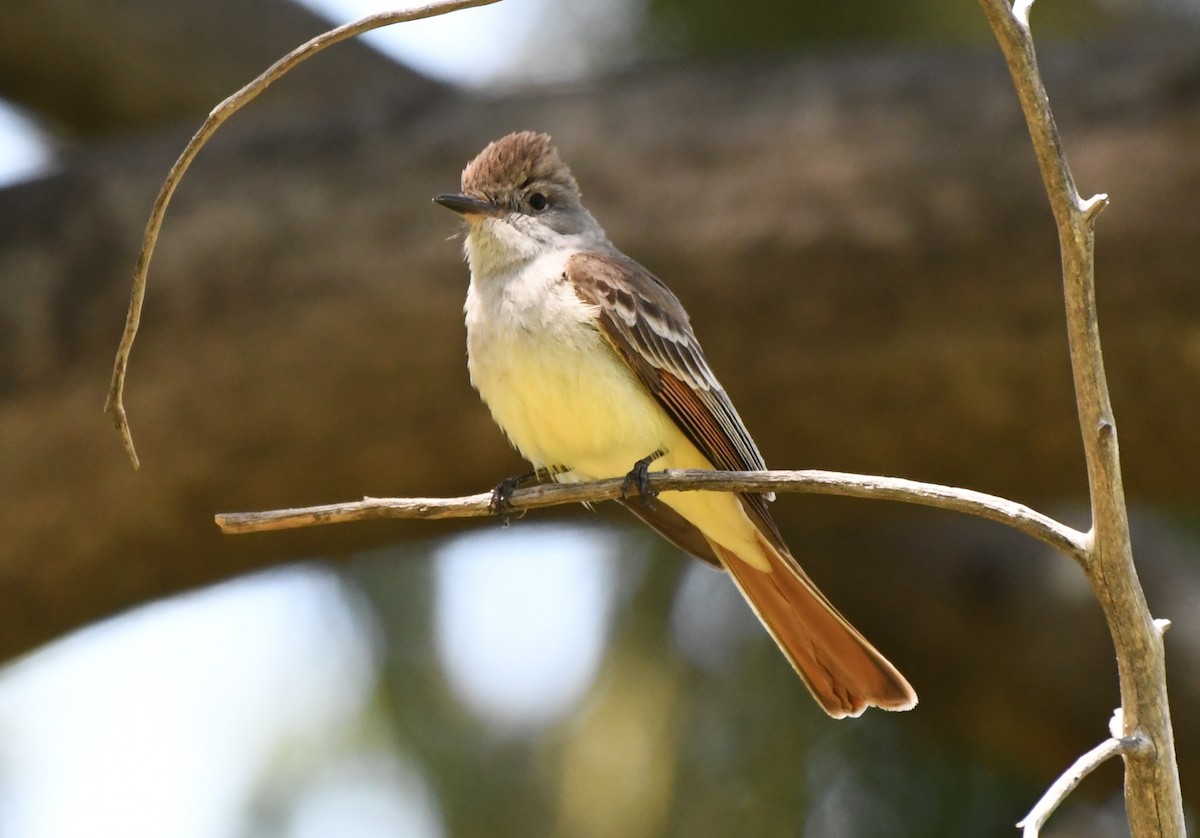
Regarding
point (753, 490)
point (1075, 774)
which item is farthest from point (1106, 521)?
point (753, 490)

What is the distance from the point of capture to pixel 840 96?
14.3 feet

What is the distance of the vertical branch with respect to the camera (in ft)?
4.64

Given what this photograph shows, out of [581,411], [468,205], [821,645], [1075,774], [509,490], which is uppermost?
[468,205]

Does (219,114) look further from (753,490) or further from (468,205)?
(468,205)

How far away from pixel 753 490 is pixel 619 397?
1.09m

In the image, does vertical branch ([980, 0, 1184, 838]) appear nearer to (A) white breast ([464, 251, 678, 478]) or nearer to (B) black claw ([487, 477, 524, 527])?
(B) black claw ([487, 477, 524, 527])

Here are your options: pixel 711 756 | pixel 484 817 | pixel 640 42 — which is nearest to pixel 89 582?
pixel 484 817

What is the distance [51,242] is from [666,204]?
1818mm

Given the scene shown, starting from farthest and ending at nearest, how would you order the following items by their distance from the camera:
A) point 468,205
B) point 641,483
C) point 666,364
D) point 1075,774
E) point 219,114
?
point 468,205 → point 666,364 → point 641,483 → point 219,114 → point 1075,774

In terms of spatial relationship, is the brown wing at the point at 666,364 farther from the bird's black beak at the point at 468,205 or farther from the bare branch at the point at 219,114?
the bare branch at the point at 219,114

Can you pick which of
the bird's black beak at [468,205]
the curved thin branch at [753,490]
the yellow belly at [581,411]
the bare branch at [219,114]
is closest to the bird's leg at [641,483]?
the yellow belly at [581,411]

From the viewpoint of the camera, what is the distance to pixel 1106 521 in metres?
1.44

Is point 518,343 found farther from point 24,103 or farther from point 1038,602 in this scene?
point 24,103

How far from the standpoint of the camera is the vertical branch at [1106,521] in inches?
55.7
